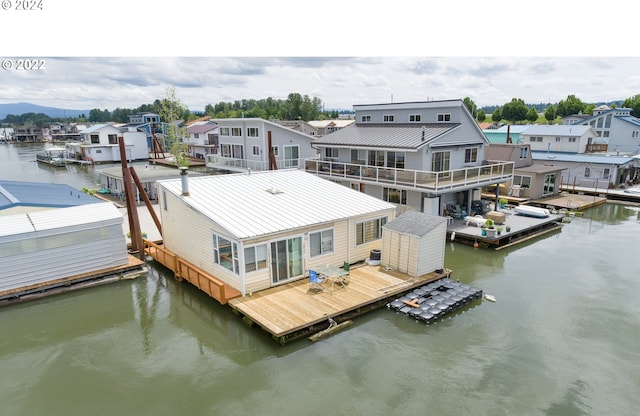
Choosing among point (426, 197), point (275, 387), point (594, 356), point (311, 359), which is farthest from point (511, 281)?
point (275, 387)

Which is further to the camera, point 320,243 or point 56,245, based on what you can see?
point 320,243

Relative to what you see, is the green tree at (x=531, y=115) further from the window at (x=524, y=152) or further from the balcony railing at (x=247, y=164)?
the balcony railing at (x=247, y=164)

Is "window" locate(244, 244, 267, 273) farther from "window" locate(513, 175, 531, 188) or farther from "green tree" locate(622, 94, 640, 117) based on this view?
"green tree" locate(622, 94, 640, 117)

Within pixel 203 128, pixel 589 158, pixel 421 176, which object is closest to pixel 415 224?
pixel 421 176

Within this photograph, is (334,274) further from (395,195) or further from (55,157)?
(55,157)

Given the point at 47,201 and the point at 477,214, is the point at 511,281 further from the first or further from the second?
the point at 47,201

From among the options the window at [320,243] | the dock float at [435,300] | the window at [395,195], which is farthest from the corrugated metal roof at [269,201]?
the window at [395,195]
